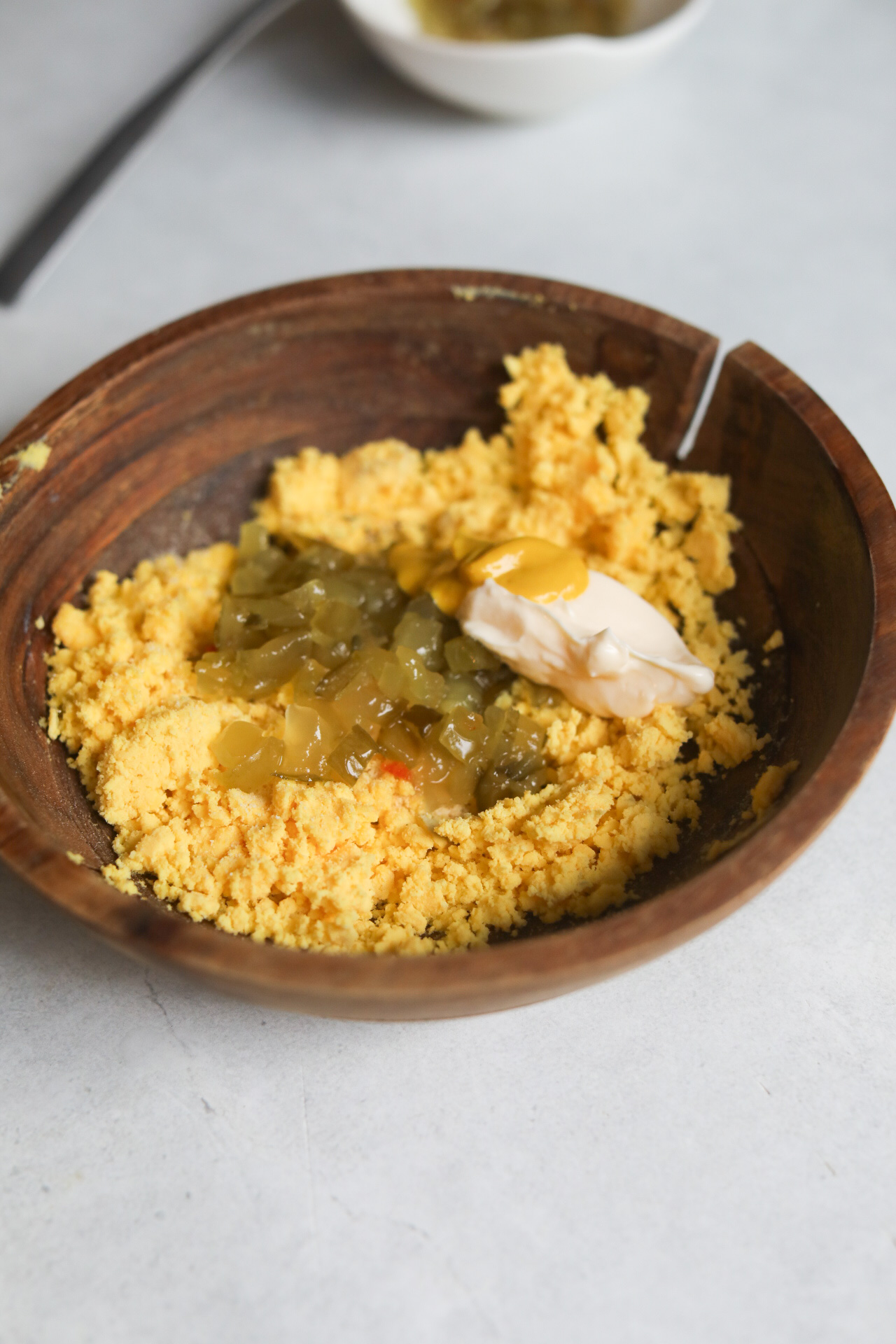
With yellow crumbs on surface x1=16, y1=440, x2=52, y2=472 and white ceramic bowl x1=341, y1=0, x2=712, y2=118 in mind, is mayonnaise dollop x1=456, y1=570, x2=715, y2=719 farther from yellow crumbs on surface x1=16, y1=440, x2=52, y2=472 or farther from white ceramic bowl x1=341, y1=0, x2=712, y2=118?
white ceramic bowl x1=341, y1=0, x2=712, y2=118

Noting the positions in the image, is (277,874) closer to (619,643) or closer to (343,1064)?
(343,1064)

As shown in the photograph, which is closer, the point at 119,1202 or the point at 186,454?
the point at 119,1202

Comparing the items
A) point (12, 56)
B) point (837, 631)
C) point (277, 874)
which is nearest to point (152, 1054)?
point (277, 874)

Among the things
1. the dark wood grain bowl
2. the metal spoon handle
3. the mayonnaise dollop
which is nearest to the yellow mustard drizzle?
the mayonnaise dollop

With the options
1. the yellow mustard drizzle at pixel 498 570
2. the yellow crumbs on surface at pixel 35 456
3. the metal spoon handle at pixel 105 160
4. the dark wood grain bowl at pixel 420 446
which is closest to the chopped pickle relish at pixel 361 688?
the yellow mustard drizzle at pixel 498 570

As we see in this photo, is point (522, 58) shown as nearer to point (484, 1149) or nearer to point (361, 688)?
point (361, 688)

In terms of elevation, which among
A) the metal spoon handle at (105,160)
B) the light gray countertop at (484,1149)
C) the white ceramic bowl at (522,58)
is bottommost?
the light gray countertop at (484,1149)

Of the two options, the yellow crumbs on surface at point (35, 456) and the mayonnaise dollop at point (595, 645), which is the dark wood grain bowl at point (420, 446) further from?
the mayonnaise dollop at point (595, 645)
